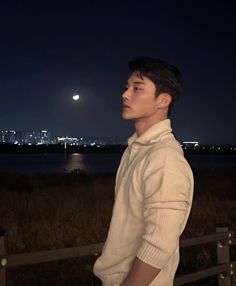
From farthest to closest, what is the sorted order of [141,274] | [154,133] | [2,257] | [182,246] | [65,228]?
1. [65,228]
2. [182,246]
3. [2,257]
4. [154,133]
5. [141,274]

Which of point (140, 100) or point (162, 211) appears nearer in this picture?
point (162, 211)

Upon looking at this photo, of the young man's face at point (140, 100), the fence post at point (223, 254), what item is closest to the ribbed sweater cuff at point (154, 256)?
the young man's face at point (140, 100)

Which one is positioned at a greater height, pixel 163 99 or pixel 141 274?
pixel 163 99

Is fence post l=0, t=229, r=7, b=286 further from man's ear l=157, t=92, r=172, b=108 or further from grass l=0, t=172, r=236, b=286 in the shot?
grass l=0, t=172, r=236, b=286

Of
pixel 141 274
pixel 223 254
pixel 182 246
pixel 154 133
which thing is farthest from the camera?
pixel 223 254

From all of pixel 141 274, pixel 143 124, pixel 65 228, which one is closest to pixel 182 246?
pixel 143 124

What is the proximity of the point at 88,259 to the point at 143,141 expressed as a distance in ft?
25.2

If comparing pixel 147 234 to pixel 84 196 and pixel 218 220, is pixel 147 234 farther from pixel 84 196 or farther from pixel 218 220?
pixel 84 196

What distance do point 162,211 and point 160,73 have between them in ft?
2.12

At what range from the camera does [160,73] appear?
1.99 m

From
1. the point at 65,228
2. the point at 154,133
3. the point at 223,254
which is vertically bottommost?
the point at 65,228

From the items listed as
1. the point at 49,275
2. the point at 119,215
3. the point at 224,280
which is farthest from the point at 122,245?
the point at 49,275

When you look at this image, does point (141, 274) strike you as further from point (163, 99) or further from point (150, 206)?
point (163, 99)

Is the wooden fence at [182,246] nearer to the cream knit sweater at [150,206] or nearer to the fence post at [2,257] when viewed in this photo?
the fence post at [2,257]
